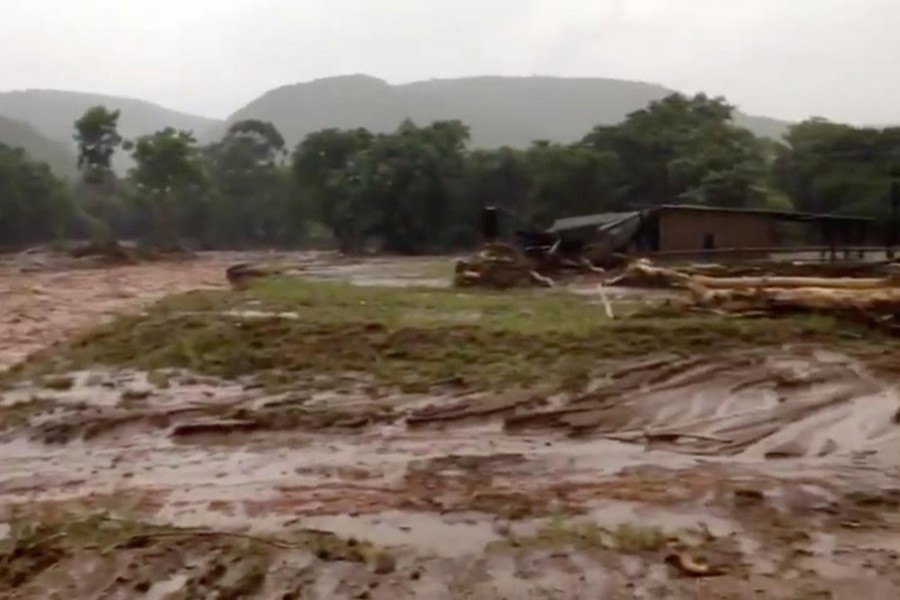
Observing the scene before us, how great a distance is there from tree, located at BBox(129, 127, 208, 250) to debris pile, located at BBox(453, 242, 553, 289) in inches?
1188

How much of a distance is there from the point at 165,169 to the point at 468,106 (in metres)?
79.5

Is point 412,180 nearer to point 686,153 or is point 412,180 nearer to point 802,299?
point 686,153

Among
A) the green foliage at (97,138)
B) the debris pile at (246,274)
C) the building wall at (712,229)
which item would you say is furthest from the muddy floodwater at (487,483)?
the green foliage at (97,138)

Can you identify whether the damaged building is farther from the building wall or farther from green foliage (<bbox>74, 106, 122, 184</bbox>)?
green foliage (<bbox>74, 106, 122, 184</bbox>)

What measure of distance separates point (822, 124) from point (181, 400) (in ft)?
98.9

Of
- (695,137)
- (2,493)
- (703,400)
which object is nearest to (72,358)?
(2,493)

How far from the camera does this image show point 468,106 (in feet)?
399

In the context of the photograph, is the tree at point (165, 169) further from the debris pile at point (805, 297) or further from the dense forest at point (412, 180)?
the debris pile at point (805, 297)

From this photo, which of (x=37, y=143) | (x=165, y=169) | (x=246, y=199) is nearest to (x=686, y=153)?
(x=165, y=169)

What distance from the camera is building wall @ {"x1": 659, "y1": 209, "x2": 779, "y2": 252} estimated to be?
23562mm

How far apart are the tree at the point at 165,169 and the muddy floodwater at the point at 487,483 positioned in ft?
124

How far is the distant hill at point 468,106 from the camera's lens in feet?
360

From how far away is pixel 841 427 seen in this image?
6.92m

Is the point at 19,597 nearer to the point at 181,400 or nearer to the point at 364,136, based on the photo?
the point at 181,400
